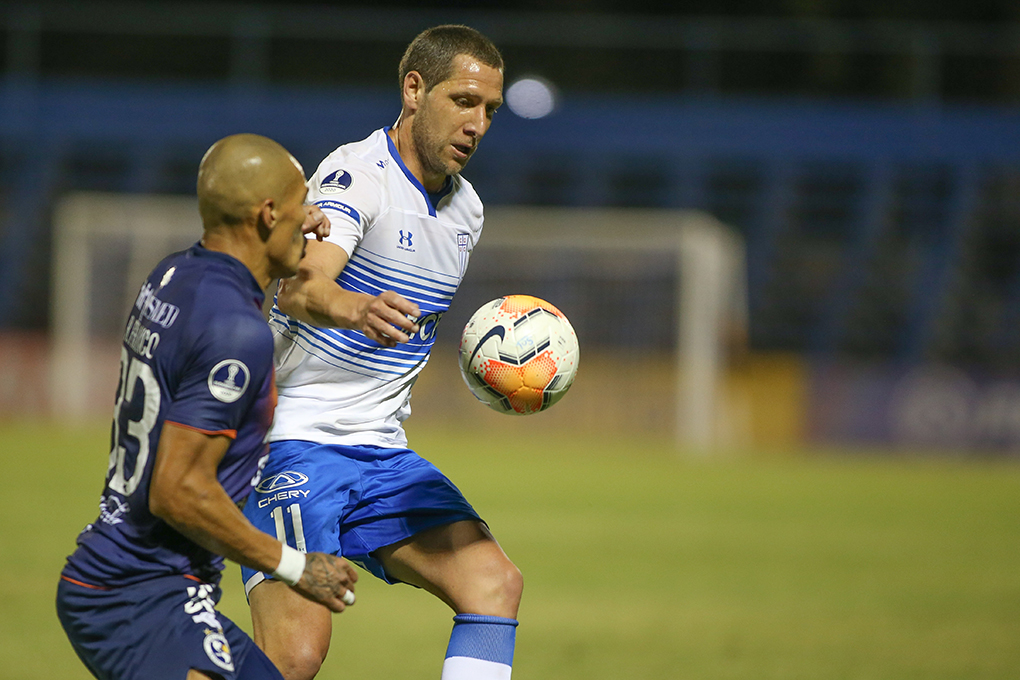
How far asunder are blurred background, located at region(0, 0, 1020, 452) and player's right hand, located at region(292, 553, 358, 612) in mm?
17764

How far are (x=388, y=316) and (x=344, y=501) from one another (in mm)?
1073

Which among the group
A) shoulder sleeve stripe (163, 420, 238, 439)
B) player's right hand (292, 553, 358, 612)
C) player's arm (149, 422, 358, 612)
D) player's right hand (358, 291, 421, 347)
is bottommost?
player's right hand (292, 553, 358, 612)

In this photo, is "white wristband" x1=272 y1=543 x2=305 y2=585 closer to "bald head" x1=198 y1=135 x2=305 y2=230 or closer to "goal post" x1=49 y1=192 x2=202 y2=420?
"bald head" x1=198 y1=135 x2=305 y2=230

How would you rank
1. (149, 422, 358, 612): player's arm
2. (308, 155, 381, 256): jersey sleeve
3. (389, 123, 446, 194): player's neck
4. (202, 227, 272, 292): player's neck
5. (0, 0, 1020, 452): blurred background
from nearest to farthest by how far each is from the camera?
1. (149, 422, 358, 612): player's arm
2. (202, 227, 272, 292): player's neck
3. (308, 155, 381, 256): jersey sleeve
4. (389, 123, 446, 194): player's neck
5. (0, 0, 1020, 452): blurred background

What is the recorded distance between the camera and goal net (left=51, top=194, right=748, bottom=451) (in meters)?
19.3

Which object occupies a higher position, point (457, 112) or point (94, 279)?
point (94, 279)

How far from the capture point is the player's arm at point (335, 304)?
331 cm

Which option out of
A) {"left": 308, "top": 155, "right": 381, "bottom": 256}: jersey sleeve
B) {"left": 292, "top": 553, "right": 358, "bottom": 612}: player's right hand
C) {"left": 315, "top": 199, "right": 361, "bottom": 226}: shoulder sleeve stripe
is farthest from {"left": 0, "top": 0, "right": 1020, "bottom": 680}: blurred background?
{"left": 292, "top": 553, "right": 358, "bottom": 612}: player's right hand

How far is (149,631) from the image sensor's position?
9.75 ft

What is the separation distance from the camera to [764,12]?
85.2ft

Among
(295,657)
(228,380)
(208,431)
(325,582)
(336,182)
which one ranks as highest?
(336,182)

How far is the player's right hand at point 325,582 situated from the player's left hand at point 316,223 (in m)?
0.86

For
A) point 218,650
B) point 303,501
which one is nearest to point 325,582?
point 218,650

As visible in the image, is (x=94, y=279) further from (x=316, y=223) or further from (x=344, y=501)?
(x=316, y=223)
